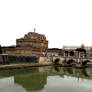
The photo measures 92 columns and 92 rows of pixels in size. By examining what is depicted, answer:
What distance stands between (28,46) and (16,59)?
507 inches

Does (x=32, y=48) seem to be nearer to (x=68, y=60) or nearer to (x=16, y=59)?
(x=16, y=59)

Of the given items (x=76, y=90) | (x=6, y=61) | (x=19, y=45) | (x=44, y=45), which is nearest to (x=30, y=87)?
(x=76, y=90)

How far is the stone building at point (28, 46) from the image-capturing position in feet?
159

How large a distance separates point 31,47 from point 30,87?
3357cm

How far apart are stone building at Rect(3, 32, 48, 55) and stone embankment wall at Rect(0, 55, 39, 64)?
620cm

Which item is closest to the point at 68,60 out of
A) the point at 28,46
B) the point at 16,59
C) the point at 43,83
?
the point at 28,46

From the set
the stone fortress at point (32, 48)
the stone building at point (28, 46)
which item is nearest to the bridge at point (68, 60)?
the stone fortress at point (32, 48)

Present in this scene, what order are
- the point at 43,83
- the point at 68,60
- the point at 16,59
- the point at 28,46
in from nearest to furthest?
1. the point at 43,83
2. the point at 16,59
3. the point at 68,60
4. the point at 28,46

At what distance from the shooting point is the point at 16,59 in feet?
123

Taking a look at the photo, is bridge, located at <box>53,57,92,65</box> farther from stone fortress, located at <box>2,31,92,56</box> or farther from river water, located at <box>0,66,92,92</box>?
river water, located at <box>0,66,92,92</box>

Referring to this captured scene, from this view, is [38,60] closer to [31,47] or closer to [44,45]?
[31,47]

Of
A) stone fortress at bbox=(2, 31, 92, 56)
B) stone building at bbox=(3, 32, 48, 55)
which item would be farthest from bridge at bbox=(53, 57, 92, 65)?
stone building at bbox=(3, 32, 48, 55)

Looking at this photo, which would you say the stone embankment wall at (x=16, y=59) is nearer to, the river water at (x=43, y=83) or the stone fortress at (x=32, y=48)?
the stone fortress at (x=32, y=48)

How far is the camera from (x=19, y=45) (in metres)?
51.6
